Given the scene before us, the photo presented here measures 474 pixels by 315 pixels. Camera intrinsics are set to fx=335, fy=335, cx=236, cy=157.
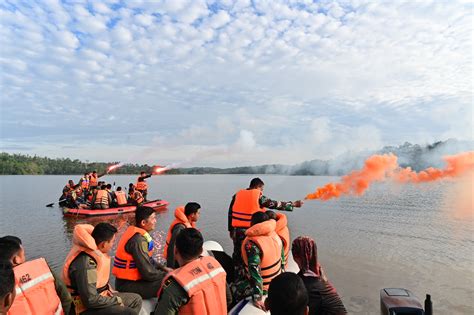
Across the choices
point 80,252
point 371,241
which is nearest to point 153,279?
point 80,252

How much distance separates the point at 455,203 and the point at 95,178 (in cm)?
2192

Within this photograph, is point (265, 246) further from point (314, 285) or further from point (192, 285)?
point (192, 285)

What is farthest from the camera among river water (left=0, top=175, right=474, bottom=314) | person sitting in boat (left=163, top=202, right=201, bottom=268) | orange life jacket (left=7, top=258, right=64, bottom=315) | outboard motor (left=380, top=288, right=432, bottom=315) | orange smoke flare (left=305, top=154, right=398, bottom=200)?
orange smoke flare (left=305, top=154, right=398, bottom=200)

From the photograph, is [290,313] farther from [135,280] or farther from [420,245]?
[420,245]

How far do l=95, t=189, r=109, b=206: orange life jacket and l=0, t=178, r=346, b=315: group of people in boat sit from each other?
1269 centimetres

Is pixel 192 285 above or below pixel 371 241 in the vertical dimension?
above

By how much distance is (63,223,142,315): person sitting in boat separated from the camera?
3.14m

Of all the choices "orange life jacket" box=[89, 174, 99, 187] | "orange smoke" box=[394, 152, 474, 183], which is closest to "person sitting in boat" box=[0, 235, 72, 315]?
"orange smoke" box=[394, 152, 474, 183]

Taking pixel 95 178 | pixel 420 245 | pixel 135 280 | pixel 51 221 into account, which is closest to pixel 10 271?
pixel 135 280

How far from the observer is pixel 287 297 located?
1772 millimetres

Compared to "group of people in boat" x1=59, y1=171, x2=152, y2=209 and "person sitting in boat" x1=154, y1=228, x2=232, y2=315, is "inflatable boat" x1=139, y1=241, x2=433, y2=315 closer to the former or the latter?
"person sitting in boat" x1=154, y1=228, x2=232, y2=315

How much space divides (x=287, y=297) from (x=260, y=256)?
6.09 feet

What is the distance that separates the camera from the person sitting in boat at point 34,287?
8.55 feet

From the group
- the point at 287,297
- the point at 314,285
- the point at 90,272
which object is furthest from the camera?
the point at 90,272
